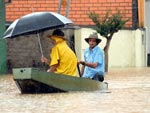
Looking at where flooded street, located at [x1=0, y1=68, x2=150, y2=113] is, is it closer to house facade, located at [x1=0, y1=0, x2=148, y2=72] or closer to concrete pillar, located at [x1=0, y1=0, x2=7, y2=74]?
concrete pillar, located at [x1=0, y1=0, x2=7, y2=74]

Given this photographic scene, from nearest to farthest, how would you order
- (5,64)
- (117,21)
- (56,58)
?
(56,58), (5,64), (117,21)

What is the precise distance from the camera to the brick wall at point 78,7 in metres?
35.6

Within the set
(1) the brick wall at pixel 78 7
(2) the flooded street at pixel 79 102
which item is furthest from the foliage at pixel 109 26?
(2) the flooded street at pixel 79 102

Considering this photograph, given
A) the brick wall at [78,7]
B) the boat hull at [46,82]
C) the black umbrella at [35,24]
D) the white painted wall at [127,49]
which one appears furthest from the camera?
the brick wall at [78,7]

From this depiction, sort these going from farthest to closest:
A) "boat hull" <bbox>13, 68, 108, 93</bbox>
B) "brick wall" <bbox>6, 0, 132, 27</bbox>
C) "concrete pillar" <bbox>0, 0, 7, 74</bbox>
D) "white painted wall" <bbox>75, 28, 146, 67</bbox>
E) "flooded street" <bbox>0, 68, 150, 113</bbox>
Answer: "brick wall" <bbox>6, 0, 132, 27</bbox>, "white painted wall" <bbox>75, 28, 146, 67</bbox>, "concrete pillar" <bbox>0, 0, 7, 74</bbox>, "boat hull" <bbox>13, 68, 108, 93</bbox>, "flooded street" <bbox>0, 68, 150, 113</bbox>

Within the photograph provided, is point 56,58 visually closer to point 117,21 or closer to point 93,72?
point 93,72

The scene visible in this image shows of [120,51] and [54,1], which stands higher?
[54,1]

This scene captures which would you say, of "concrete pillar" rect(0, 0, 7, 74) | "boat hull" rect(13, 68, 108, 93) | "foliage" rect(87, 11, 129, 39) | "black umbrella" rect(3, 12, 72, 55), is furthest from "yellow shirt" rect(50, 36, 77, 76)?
"foliage" rect(87, 11, 129, 39)

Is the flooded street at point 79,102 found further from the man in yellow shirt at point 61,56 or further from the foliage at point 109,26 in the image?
the foliage at point 109,26

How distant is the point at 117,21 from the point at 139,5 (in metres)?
6.45

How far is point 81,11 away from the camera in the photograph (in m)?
35.8

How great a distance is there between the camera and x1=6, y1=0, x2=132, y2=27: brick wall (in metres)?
35.6

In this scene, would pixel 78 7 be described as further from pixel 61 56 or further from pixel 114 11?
pixel 61 56

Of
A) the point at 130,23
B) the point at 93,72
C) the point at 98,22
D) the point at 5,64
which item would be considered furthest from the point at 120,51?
the point at 93,72
